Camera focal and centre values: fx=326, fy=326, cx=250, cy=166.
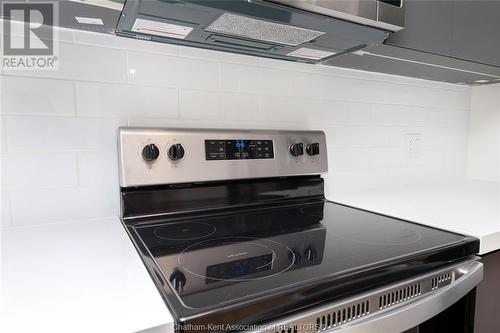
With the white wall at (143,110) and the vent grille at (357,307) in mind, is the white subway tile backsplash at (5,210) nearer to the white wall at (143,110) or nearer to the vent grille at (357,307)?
the white wall at (143,110)

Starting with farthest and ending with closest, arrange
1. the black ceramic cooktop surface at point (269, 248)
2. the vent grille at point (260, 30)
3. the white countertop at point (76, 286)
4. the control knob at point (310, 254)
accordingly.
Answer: the vent grille at point (260, 30) < the control knob at point (310, 254) < the black ceramic cooktop surface at point (269, 248) < the white countertop at point (76, 286)

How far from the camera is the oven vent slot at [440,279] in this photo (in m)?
0.71

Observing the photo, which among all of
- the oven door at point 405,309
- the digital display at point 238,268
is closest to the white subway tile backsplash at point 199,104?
the digital display at point 238,268

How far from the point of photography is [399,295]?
2.13ft

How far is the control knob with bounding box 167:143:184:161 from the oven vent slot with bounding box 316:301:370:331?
1.86 feet

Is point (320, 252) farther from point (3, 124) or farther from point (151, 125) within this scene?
point (3, 124)

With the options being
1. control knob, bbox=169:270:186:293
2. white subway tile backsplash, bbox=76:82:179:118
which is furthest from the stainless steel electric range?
white subway tile backsplash, bbox=76:82:179:118

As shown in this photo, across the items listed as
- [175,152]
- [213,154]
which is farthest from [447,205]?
[175,152]

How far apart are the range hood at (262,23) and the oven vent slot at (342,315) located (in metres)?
0.62

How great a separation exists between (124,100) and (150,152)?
0.63 ft

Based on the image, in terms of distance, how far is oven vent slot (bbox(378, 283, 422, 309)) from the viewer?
0.63 metres

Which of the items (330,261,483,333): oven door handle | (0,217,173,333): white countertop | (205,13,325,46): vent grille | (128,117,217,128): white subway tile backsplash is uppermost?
(205,13,325,46): vent grille

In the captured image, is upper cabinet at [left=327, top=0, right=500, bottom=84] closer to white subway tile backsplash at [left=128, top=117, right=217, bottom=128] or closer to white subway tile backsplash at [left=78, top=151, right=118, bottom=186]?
white subway tile backsplash at [left=128, top=117, right=217, bottom=128]

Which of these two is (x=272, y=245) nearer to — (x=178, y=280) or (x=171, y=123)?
(x=178, y=280)
